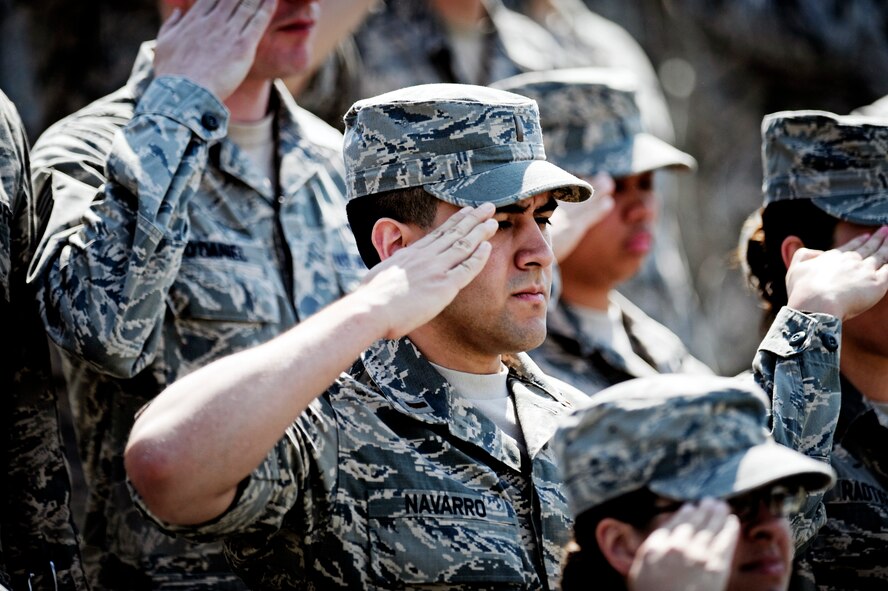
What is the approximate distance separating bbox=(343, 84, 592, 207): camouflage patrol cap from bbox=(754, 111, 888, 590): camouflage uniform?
68 cm

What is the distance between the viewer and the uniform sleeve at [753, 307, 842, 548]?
310cm

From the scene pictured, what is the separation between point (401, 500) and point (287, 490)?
0.25 meters

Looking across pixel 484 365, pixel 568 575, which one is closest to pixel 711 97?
pixel 484 365

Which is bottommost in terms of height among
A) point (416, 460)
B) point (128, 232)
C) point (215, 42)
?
point (416, 460)

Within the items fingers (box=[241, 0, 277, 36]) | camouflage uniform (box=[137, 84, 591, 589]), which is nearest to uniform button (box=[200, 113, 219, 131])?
fingers (box=[241, 0, 277, 36])

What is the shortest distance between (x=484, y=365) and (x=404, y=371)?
20 cm

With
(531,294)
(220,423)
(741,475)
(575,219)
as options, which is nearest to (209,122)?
(531,294)

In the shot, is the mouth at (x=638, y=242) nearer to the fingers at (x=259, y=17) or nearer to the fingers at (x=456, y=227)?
the fingers at (x=259, y=17)

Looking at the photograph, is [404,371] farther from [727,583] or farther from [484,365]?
[727,583]

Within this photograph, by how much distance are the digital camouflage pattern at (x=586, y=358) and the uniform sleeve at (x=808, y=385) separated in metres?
1.26

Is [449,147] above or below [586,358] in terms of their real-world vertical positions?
above

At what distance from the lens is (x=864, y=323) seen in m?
3.43

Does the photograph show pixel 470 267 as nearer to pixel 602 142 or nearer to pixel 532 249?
pixel 532 249

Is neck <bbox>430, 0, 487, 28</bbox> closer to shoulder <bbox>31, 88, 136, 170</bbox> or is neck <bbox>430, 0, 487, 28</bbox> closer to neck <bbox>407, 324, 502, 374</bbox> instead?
shoulder <bbox>31, 88, 136, 170</bbox>
